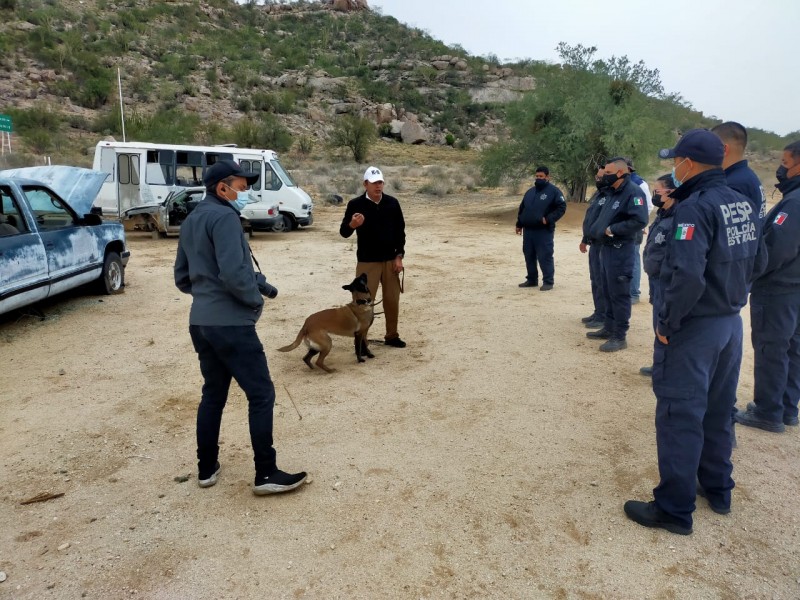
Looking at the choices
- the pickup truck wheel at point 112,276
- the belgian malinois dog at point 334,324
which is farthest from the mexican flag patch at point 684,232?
the pickup truck wheel at point 112,276

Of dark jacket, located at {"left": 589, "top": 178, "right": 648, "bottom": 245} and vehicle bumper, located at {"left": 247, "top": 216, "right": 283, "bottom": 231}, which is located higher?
dark jacket, located at {"left": 589, "top": 178, "right": 648, "bottom": 245}

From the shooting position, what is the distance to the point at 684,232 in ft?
8.92

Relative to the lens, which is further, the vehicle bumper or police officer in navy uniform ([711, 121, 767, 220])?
the vehicle bumper

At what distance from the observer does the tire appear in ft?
50.5

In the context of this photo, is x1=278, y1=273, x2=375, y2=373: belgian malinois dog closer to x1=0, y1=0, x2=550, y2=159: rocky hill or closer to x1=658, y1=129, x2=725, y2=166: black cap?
x1=658, y1=129, x2=725, y2=166: black cap

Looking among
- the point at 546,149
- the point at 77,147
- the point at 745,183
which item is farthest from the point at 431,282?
the point at 77,147

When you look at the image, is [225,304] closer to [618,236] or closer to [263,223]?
[618,236]

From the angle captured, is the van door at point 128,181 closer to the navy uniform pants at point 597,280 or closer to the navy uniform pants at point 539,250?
the navy uniform pants at point 539,250

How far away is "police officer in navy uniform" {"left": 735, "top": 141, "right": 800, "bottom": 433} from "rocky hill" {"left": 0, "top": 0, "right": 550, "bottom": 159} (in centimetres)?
1840

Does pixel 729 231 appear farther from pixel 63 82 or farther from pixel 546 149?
pixel 63 82

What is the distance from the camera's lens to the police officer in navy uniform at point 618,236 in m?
5.91

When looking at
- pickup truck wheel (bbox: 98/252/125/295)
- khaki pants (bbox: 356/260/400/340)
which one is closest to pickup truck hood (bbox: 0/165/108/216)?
pickup truck wheel (bbox: 98/252/125/295)

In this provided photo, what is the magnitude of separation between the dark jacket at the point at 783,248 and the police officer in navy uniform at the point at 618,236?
189cm

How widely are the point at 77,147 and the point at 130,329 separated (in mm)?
26059
